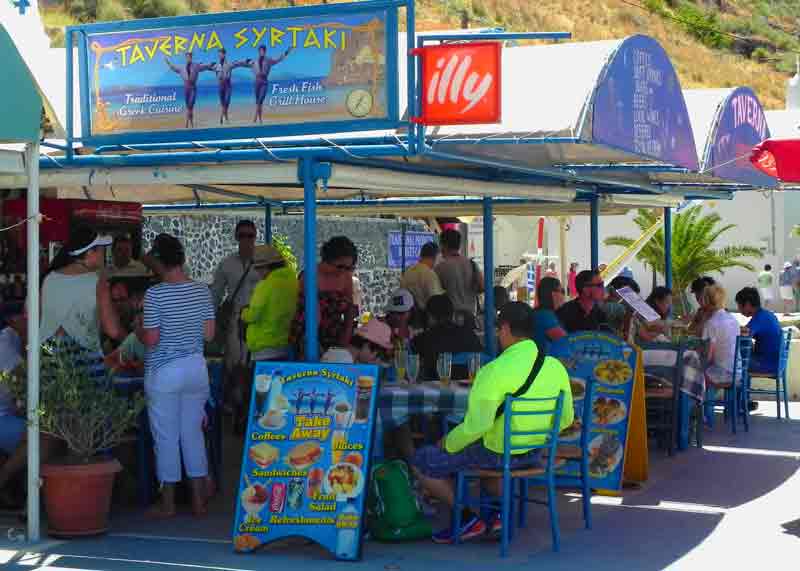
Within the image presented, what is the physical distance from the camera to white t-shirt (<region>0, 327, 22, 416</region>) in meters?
7.70

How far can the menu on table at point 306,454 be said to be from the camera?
6.77 meters

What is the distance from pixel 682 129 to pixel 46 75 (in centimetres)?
456

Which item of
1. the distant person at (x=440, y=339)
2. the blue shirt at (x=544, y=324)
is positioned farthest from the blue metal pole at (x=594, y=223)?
the distant person at (x=440, y=339)

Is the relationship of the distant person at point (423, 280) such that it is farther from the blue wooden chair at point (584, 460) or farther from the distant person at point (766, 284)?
the distant person at point (766, 284)

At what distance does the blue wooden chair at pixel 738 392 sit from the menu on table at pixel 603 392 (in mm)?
3306

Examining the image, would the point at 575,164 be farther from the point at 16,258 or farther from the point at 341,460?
the point at 16,258

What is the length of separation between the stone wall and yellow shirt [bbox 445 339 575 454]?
10847mm

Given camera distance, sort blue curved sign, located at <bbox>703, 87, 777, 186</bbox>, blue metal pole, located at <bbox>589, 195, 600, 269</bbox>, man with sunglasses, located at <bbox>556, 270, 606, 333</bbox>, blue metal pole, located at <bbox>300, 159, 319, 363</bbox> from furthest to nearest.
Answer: blue metal pole, located at <bbox>589, 195, 600, 269</bbox> < blue curved sign, located at <bbox>703, 87, 777, 186</bbox> < man with sunglasses, located at <bbox>556, 270, 606, 333</bbox> < blue metal pole, located at <bbox>300, 159, 319, 363</bbox>

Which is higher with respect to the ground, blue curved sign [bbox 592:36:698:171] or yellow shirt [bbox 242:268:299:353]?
blue curved sign [bbox 592:36:698:171]

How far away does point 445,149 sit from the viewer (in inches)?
296

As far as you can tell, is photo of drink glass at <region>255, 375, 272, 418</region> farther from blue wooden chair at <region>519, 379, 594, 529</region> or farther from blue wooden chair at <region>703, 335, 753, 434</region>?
blue wooden chair at <region>703, 335, 753, 434</region>

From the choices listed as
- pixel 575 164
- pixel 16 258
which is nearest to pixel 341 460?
pixel 575 164

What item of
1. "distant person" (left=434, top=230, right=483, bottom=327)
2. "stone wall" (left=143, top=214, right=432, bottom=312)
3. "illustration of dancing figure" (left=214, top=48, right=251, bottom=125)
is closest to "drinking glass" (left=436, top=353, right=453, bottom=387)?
"illustration of dancing figure" (left=214, top=48, right=251, bottom=125)

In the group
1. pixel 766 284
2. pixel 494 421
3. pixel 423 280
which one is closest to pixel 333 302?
pixel 494 421
